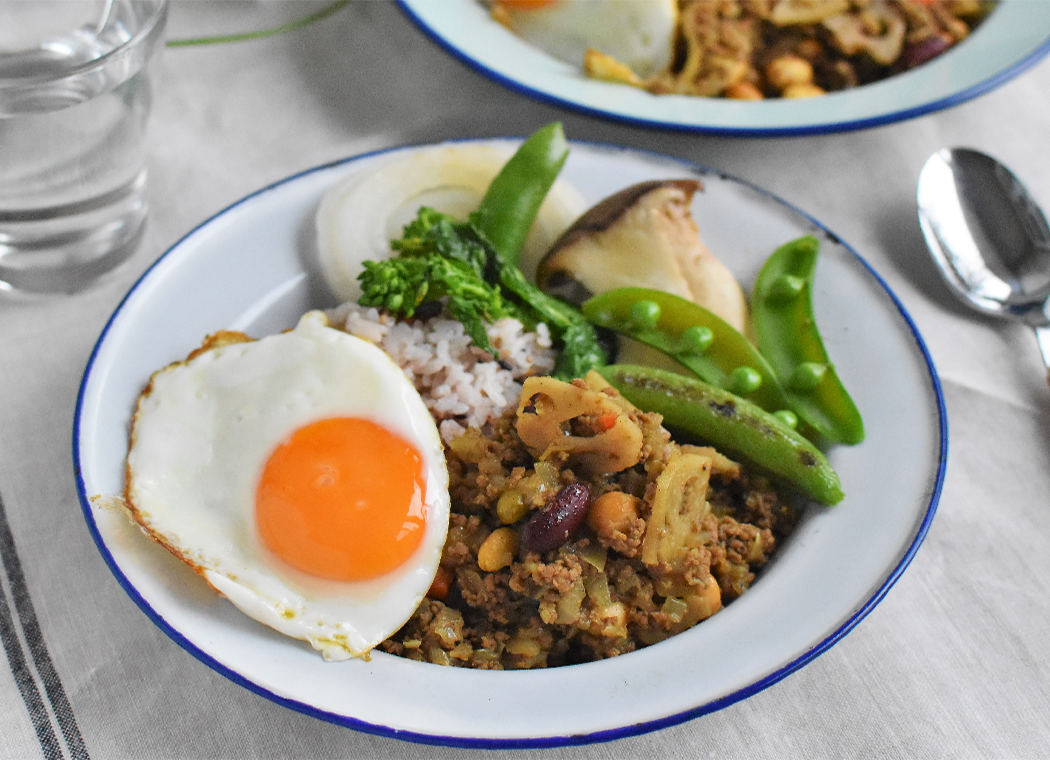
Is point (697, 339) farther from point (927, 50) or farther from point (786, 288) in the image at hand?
point (927, 50)

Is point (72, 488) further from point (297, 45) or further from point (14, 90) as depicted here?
point (297, 45)

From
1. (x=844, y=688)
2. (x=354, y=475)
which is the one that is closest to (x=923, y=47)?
(x=844, y=688)

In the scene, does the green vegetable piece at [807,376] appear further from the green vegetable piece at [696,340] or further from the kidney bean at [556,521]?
the kidney bean at [556,521]

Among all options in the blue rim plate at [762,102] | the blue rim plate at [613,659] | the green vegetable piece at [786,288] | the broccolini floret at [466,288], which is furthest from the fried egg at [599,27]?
the green vegetable piece at [786,288]

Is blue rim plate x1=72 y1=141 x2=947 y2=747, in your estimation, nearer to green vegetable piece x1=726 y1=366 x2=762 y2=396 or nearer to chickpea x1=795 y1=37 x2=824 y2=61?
green vegetable piece x1=726 y1=366 x2=762 y2=396

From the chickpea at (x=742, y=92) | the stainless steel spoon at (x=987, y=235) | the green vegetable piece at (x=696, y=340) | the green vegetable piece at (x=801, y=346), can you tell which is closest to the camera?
the green vegetable piece at (x=801, y=346)
